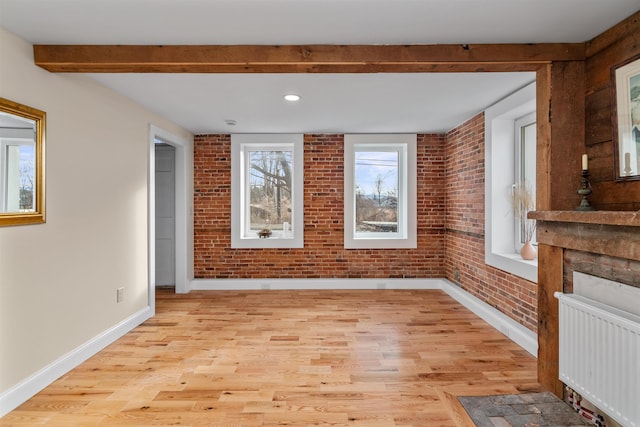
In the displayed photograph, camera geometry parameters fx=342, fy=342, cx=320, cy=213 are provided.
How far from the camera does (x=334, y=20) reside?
204 centimetres

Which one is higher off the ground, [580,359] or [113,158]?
[113,158]

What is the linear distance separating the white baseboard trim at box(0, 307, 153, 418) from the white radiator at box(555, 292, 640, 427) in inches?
140

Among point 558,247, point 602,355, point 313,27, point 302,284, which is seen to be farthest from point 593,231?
point 302,284

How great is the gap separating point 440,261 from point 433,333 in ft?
6.73

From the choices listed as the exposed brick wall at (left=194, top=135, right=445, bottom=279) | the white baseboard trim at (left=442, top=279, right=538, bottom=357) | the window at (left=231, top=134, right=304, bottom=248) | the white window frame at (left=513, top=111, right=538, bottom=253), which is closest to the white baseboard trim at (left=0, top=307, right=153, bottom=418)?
the exposed brick wall at (left=194, top=135, right=445, bottom=279)

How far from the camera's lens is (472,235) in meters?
4.39

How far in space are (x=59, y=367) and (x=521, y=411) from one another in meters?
3.30

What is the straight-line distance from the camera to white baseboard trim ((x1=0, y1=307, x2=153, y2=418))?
7.20 feet

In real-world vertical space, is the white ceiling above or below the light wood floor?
above

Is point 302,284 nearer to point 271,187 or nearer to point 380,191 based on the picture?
point 271,187

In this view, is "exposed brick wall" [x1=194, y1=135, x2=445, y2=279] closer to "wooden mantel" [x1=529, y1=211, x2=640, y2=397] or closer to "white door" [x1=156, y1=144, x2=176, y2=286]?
"white door" [x1=156, y1=144, x2=176, y2=286]

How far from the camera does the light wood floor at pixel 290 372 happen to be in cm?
216

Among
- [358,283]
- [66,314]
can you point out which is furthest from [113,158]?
[358,283]

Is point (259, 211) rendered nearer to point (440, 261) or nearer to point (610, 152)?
point (440, 261)
